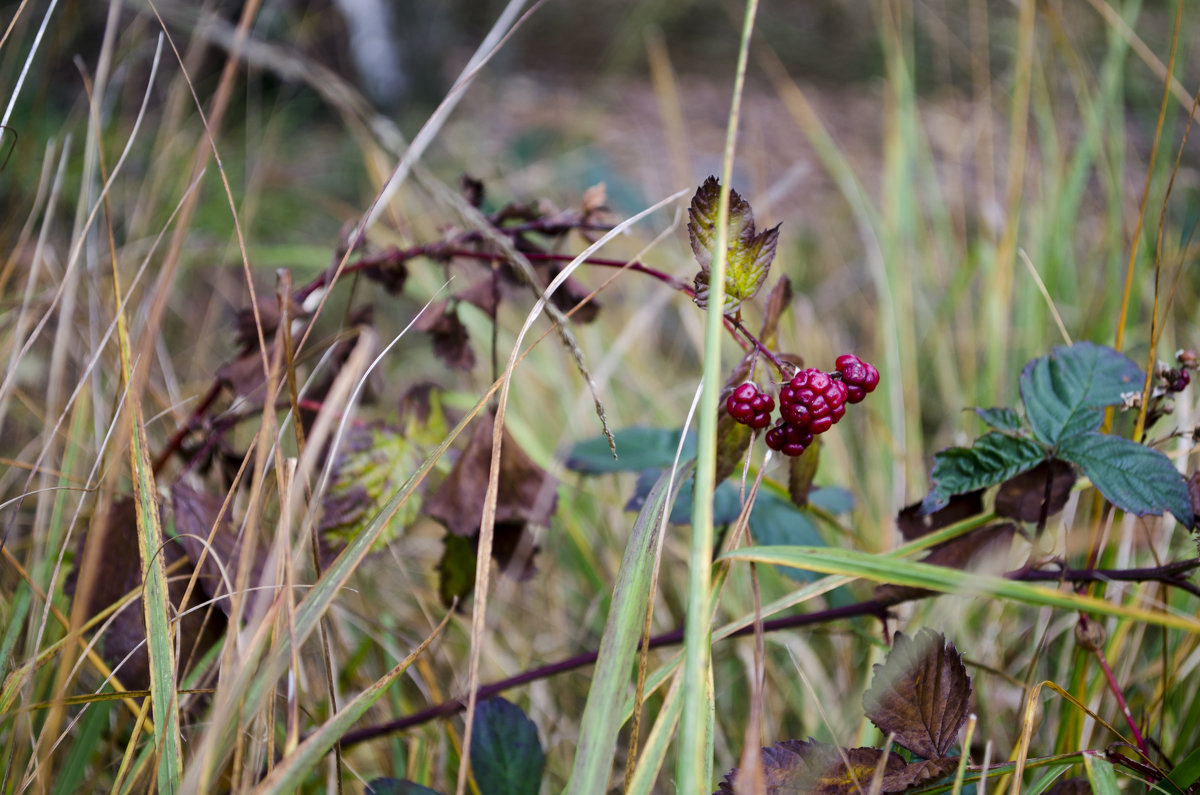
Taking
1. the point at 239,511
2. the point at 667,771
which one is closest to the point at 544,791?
the point at 667,771

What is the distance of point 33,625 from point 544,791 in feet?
1.86

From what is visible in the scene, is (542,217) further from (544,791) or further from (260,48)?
(544,791)

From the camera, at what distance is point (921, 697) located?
0.54m

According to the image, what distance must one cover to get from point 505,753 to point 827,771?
0.88 feet

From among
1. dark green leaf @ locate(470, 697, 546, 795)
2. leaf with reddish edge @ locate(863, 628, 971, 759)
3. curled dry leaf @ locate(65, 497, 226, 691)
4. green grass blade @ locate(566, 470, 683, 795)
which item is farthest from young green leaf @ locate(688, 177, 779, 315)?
curled dry leaf @ locate(65, 497, 226, 691)

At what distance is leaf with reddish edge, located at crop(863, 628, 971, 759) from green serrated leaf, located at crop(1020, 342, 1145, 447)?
22 cm

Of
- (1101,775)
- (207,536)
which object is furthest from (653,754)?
(207,536)

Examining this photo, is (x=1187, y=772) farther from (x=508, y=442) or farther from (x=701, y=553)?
(x=508, y=442)

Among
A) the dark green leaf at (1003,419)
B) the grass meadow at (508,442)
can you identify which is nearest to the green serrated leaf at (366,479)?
the grass meadow at (508,442)

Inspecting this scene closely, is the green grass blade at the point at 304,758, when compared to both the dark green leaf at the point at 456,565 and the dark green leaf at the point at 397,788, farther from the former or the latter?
the dark green leaf at the point at 456,565

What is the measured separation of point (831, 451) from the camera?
1.39 m

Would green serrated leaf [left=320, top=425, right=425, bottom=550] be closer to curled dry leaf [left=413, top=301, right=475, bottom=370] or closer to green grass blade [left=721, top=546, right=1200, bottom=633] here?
curled dry leaf [left=413, top=301, right=475, bottom=370]

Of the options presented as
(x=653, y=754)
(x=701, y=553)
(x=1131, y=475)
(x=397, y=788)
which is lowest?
(x=397, y=788)

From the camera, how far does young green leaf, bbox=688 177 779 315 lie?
532 mm
